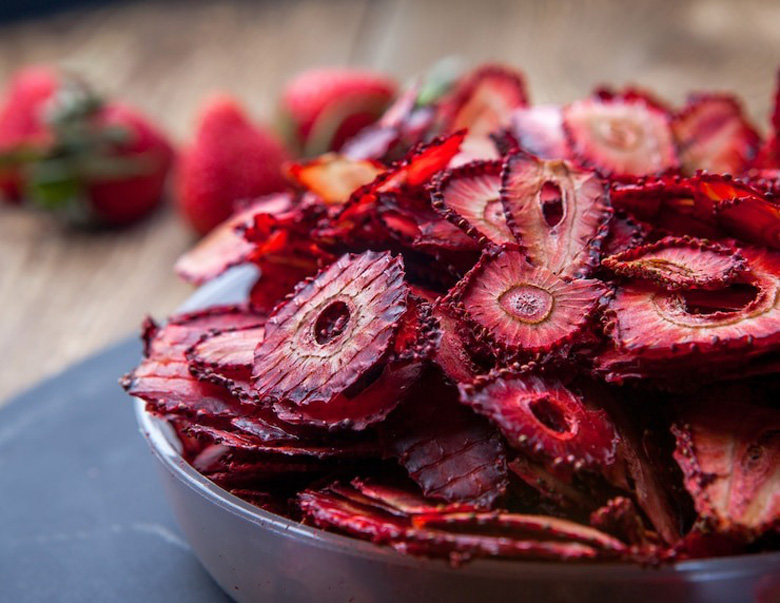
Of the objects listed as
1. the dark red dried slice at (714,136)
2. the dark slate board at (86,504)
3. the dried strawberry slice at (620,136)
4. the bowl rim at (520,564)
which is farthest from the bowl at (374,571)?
the dark red dried slice at (714,136)

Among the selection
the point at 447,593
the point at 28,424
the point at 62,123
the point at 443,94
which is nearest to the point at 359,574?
the point at 447,593

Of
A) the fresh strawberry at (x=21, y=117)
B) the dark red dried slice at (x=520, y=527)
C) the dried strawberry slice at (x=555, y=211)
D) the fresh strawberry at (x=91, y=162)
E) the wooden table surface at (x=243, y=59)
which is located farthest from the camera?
the fresh strawberry at (x=21, y=117)

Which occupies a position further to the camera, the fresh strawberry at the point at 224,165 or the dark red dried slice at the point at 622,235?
the fresh strawberry at the point at 224,165

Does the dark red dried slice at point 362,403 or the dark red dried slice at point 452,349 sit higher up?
the dark red dried slice at point 452,349

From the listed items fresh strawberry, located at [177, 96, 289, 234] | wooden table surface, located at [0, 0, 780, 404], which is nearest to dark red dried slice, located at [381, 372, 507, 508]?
wooden table surface, located at [0, 0, 780, 404]

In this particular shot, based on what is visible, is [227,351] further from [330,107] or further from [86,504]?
[330,107]

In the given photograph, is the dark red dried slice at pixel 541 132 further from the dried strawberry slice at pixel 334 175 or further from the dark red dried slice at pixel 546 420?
the dark red dried slice at pixel 546 420

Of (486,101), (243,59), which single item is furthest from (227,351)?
(243,59)
